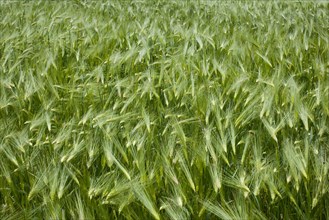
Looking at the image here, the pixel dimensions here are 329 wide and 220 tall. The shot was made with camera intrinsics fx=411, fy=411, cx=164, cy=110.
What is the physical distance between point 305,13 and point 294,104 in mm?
1027

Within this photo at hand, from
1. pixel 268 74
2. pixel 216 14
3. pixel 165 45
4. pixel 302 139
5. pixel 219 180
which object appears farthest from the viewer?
pixel 216 14

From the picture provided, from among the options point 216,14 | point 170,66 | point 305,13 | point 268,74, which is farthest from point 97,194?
point 305,13

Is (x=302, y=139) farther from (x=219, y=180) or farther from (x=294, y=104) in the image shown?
(x=219, y=180)

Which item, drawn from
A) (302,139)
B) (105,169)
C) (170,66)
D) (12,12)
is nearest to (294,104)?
(302,139)

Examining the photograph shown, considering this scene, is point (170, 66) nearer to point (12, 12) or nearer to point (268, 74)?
point (268, 74)

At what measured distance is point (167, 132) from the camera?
1022 millimetres

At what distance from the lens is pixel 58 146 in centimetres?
102

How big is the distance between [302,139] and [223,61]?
14.5 inches

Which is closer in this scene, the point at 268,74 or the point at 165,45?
the point at 268,74

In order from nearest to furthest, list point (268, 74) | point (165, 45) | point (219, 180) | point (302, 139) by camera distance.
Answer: point (219, 180) → point (302, 139) → point (268, 74) → point (165, 45)

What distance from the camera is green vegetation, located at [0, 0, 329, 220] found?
95 centimetres

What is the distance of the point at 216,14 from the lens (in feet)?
6.26

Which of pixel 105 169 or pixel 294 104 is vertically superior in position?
pixel 294 104

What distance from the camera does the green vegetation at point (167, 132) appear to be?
0.95 m
